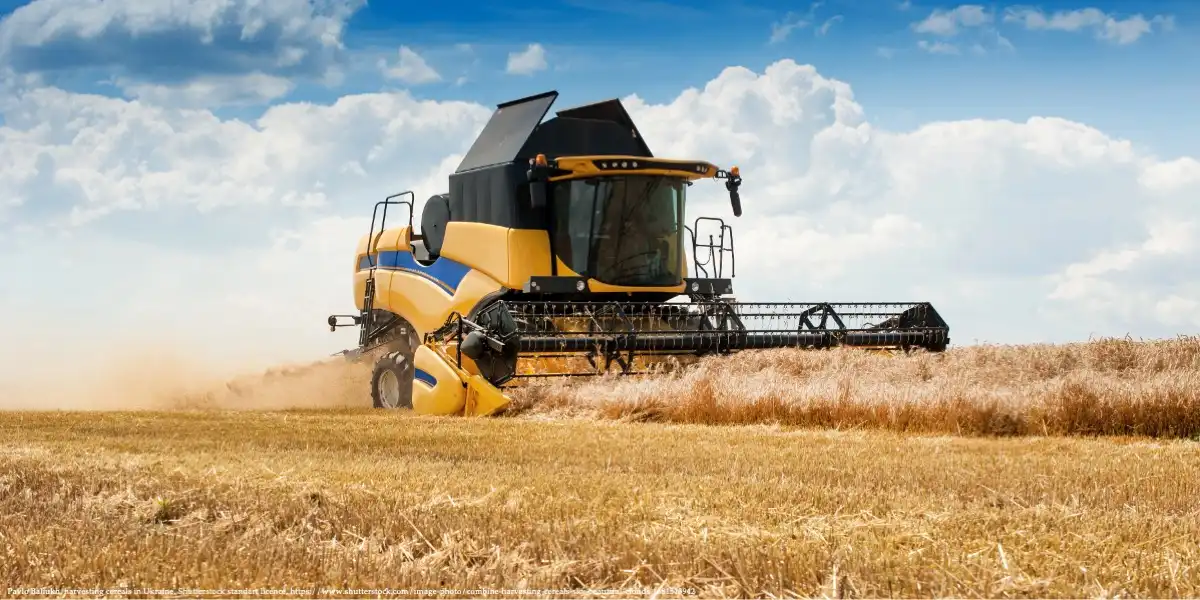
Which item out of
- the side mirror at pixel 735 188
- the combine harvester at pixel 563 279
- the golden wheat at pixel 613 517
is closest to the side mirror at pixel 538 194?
the combine harvester at pixel 563 279

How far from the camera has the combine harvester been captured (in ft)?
40.5

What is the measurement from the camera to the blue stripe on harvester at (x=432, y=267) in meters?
14.6

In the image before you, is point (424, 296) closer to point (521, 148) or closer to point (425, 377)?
point (521, 148)

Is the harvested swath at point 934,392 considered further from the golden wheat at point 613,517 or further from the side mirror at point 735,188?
the side mirror at point 735,188

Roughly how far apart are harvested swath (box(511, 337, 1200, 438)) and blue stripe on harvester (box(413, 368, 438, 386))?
107 cm

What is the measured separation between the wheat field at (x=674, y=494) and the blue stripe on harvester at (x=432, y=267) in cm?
388

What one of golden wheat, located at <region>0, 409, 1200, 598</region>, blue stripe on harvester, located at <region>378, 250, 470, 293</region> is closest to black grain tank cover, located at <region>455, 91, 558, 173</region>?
blue stripe on harvester, located at <region>378, 250, 470, 293</region>

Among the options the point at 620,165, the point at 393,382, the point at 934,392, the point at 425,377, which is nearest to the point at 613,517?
the point at 934,392

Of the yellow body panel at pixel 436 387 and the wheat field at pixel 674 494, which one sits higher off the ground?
the yellow body panel at pixel 436 387

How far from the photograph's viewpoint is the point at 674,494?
17.2ft

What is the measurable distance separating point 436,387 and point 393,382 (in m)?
2.39

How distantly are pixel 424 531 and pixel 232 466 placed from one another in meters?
2.59

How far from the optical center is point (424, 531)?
14.4 ft

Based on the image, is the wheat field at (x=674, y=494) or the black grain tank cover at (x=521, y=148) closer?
the wheat field at (x=674, y=494)
